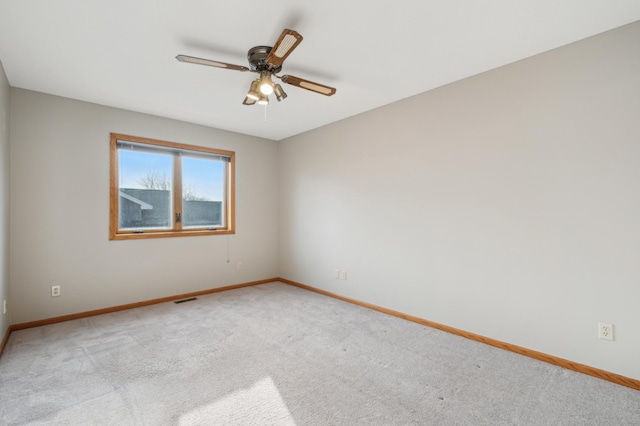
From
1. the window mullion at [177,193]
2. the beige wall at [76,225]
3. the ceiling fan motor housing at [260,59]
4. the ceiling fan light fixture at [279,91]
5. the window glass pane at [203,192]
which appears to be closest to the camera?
the ceiling fan motor housing at [260,59]

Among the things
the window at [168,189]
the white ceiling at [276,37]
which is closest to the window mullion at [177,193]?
the window at [168,189]

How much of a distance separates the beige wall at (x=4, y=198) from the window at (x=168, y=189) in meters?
0.87

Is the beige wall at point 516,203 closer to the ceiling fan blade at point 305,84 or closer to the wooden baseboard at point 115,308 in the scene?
the ceiling fan blade at point 305,84

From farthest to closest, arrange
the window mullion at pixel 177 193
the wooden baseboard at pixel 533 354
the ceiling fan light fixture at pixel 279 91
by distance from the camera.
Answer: the window mullion at pixel 177 193, the ceiling fan light fixture at pixel 279 91, the wooden baseboard at pixel 533 354

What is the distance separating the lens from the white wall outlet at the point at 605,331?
6.88ft

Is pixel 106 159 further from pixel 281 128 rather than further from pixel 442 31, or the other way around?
pixel 442 31

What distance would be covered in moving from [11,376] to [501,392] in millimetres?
3434

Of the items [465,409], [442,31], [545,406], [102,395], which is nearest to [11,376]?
[102,395]

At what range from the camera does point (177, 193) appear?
411 cm

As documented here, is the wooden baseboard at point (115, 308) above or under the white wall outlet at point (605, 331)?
under

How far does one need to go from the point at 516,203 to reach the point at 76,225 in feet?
14.7

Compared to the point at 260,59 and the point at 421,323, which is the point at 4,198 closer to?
the point at 260,59

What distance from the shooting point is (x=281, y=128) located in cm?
441

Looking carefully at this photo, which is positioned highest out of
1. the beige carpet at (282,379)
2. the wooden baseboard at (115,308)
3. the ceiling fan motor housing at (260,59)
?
the ceiling fan motor housing at (260,59)
